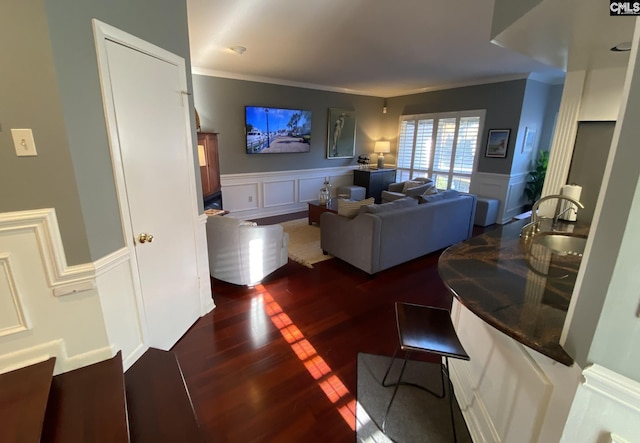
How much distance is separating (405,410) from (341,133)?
5779 millimetres

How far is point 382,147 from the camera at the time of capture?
7102 mm

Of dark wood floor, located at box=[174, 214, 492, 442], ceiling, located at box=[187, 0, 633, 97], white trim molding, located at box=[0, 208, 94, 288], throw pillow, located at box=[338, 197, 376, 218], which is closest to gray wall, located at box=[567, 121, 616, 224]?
ceiling, located at box=[187, 0, 633, 97]

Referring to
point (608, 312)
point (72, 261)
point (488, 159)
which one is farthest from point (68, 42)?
point (488, 159)

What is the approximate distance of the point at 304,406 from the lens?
1792 millimetres

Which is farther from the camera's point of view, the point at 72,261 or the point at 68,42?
the point at 72,261

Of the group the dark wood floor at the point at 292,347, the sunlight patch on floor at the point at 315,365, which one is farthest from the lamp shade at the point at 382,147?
the sunlight patch on floor at the point at 315,365

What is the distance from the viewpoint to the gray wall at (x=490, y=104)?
4988 millimetres

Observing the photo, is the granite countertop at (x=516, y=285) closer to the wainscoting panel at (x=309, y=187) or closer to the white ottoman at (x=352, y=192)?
the white ottoman at (x=352, y=192)

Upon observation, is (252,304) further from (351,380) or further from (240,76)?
(240,76)

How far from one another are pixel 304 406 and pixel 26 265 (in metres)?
1.64

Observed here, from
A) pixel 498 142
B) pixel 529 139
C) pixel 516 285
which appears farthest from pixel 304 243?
pixel 529 139

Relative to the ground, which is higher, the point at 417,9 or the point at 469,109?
the point at 417,9

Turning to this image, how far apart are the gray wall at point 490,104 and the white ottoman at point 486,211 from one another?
594mm

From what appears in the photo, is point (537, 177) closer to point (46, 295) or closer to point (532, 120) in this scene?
point (532, 120)
